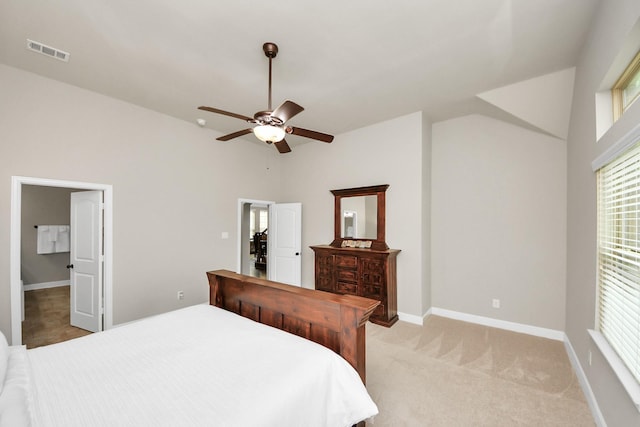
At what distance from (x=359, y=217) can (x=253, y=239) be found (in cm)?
509

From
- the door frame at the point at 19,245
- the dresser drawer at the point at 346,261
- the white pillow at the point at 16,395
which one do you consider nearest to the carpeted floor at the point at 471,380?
the dresser drawer at the point at 346,261

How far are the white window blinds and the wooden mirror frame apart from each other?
7.51 feet

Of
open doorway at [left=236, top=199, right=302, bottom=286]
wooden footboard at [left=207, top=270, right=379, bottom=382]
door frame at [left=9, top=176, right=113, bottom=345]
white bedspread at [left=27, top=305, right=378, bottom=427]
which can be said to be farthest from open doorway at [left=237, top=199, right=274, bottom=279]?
white bedspread at [left=27, top=305, right=378, bottom=427]

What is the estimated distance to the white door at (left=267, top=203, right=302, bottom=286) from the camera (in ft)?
16.4

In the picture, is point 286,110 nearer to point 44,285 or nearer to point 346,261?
point 346,261

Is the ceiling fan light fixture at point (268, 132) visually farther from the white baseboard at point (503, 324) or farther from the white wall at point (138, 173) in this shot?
the white baseboard at point (503, 324)

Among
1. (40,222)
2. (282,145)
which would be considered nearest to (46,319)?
(40,222)

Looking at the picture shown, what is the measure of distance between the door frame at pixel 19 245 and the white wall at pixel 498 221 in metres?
4.53

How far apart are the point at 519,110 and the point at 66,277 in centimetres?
911

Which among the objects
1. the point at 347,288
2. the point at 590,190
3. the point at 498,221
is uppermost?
the point at 590,190

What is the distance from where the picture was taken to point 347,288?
3.99m

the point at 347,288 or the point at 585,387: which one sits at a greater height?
the point at 347,288

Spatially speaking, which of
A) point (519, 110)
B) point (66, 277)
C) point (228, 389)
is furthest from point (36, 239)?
point (519, 110)

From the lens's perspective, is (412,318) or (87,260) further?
(412,318)
